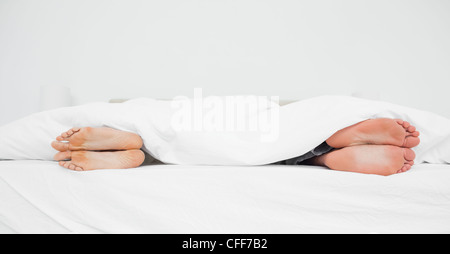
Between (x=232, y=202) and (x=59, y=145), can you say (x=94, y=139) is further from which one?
(x=232, y=202)

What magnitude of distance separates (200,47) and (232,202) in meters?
1.44

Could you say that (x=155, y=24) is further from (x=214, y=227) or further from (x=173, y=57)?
(x=214, y=227)

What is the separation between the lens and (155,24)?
175 centimetres

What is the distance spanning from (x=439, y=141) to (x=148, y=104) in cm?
95

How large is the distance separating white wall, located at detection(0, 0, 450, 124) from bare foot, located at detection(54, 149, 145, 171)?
115cm

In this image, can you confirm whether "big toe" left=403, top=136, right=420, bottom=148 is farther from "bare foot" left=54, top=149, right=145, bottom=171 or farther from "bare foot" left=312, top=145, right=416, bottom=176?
"bare foot" left=54, top=149, right=145, bottom=171

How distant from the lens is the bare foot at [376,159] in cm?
58

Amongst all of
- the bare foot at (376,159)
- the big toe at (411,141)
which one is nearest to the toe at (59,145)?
the bare foot at (376,159)

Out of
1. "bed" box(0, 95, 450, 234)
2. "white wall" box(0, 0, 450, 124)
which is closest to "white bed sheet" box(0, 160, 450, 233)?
"bed" box(0, 95, 450, 234)

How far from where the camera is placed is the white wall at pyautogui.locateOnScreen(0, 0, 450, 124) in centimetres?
175

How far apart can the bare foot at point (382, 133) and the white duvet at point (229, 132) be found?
3cm

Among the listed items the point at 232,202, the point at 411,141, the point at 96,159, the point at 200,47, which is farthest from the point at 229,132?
the point at 200,47

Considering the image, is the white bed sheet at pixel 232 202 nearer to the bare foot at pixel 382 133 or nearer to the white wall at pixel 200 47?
the bare foot at pixel 382 133

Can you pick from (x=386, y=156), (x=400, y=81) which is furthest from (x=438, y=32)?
(x=386, y=156)
